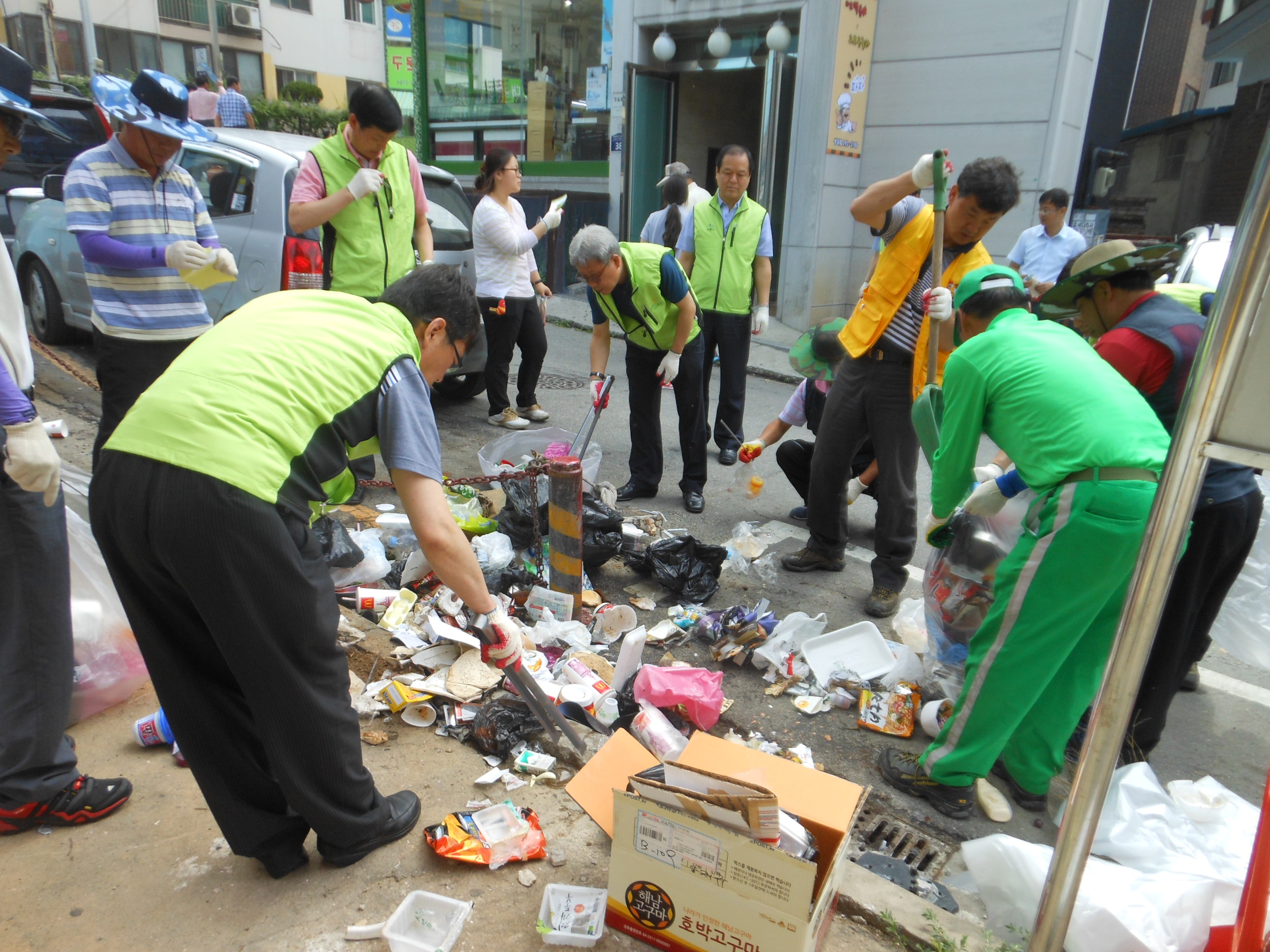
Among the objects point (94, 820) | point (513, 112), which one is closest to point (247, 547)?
point (94, 820)

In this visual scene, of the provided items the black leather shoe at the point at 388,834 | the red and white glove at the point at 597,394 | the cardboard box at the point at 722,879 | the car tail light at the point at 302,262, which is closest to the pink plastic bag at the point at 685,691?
the cardboard box at the point at 722,879

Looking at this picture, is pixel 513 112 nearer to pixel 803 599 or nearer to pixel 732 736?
pixel 803 599

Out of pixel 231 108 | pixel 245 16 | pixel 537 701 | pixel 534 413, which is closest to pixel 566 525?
pixel 537 701

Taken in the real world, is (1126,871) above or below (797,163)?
below

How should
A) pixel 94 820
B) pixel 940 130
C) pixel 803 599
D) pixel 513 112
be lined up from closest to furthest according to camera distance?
pixel 94 820
pixel 803 599
pixel 940 130
pixel 513 112

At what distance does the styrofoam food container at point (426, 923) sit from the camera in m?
1.81

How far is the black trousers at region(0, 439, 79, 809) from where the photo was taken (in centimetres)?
201

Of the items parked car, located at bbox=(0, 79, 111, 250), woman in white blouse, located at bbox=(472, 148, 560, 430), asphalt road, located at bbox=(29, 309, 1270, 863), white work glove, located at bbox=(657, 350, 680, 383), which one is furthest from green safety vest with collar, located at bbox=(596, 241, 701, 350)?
parked car, located at bbox=(0, 79, 111, 250)

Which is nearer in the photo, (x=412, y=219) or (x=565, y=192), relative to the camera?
(x=412, y=219)

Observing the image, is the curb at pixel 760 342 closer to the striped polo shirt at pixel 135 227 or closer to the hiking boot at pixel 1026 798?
the striped polo shirt at pixel 135 227

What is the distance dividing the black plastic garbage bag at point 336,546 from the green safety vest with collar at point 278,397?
163 cm

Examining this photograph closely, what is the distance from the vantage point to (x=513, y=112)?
13.3 m

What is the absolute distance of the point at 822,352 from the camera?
4.13 meters

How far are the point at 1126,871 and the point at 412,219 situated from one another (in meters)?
4.12
